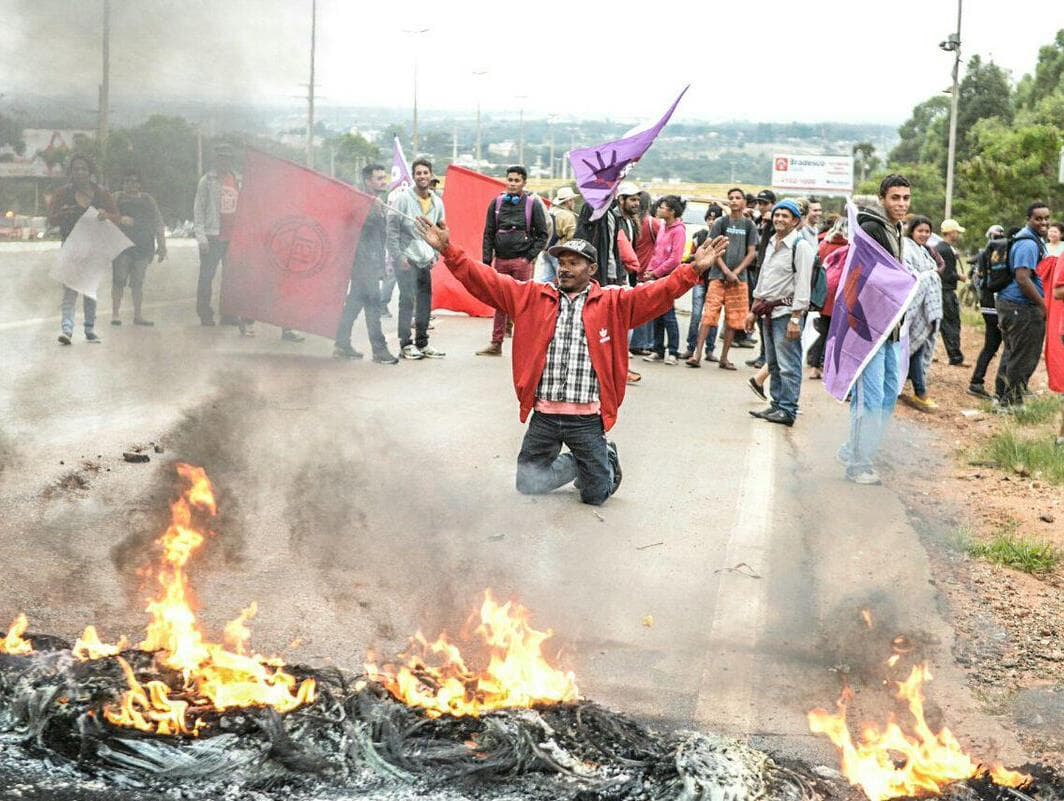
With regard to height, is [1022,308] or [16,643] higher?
[1022,308]

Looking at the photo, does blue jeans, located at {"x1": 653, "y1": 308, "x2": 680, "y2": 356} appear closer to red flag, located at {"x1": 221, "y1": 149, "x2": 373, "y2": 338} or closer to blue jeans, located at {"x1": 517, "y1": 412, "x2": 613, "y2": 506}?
red flag, located at {"x1": 221, "y1": 149, "x2": 373, "y2": 338}

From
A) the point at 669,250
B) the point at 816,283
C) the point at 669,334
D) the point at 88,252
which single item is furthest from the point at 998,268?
the point at 88,252

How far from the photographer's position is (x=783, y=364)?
31.8ft

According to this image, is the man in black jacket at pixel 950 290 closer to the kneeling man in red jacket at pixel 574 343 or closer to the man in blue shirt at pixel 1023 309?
the man in blue shirt at pixel 1023 309

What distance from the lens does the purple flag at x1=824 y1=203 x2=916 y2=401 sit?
7797 mm

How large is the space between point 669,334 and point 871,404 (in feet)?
18.1

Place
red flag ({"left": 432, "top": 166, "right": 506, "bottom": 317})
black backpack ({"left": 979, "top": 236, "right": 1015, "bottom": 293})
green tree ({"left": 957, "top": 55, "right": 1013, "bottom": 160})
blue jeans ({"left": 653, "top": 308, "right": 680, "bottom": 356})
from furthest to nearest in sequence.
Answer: green tree ({"left": 957, "top": 55, "right": 1013, "bottom": 160}) < red flag ({"left": 432, "top": 166, "right": 506, "bottom": 317}) < blue jeans ({"left": 653, "top": 308, "right": 680, "bottom": 356}) < black backpack ({"left": 979, "top": 236, "right": 1015, "bottom": 293})

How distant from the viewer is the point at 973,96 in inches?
1984

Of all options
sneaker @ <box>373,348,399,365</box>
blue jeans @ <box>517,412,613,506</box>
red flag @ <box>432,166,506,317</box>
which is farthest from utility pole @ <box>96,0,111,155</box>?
red flag @ <box>432,166,506,317</box>

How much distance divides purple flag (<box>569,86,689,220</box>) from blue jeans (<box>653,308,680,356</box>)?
339 cm

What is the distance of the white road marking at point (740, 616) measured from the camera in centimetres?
445

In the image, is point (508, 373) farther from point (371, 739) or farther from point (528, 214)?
point (371, 739)

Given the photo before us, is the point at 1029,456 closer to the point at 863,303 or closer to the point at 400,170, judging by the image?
the point at 863,303

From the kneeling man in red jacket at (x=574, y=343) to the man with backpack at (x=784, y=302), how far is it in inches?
115
